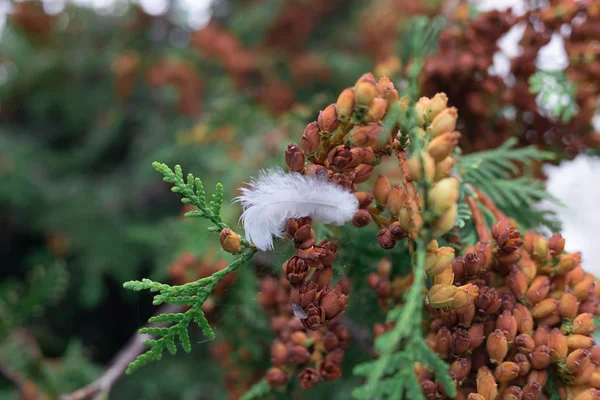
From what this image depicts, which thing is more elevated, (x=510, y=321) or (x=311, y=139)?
(x=311, y=139)

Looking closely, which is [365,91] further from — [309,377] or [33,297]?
[33,297]

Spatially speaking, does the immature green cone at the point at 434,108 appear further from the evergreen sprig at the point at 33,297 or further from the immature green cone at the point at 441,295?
the evergreen sprig at the point at 33,297

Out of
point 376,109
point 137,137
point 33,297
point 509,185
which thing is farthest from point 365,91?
point 137,137

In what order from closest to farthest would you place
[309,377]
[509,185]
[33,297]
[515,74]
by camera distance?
[309,377] < [509,185] < [515,74] < [33,297]

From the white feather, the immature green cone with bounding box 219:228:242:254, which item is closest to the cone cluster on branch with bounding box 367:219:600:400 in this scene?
the white feather

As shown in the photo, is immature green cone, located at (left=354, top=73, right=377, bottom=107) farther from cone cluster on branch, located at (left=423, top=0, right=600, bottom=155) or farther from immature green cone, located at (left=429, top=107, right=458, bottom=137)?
cone cluster on branch, located at (left=423, top=0, right=600, bottom=155)

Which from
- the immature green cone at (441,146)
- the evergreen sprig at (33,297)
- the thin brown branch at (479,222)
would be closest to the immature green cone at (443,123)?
the immature green cone at (441,146)

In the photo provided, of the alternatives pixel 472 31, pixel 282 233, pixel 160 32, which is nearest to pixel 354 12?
pixel 160 32
